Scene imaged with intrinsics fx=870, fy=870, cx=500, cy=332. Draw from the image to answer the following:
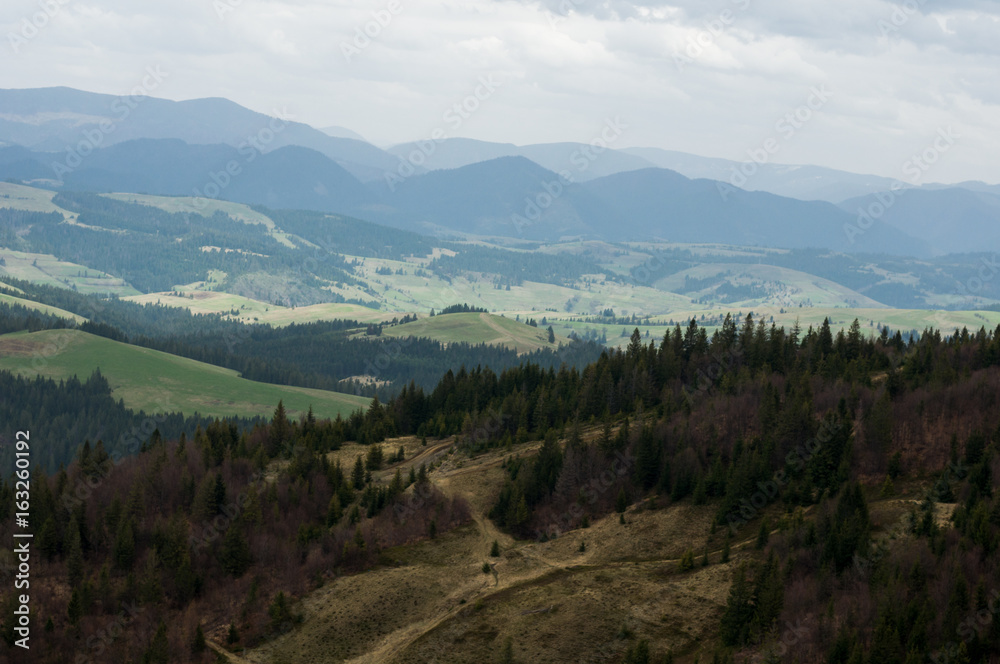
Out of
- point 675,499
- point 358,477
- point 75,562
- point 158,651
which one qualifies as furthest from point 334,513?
point 675,499

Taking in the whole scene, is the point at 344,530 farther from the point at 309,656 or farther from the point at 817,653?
the point at 817,653

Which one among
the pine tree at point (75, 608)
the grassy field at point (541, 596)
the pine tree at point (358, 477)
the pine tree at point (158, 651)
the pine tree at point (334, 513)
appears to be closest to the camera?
the grassy field at point (541, 596)

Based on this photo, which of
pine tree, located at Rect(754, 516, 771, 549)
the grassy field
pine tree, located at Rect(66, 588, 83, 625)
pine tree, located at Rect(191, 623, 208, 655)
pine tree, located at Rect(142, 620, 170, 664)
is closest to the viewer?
the grassy field

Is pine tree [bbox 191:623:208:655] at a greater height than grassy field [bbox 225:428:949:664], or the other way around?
grassy field [bbox 225:428:949:664]

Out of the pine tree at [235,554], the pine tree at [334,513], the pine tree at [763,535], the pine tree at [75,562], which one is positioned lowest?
the pine tree at [75,562]

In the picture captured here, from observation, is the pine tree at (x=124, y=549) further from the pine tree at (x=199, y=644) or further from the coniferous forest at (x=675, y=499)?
the pine tree at (x=199, y=644)

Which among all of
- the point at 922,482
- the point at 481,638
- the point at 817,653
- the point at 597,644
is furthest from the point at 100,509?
the point at 922,482

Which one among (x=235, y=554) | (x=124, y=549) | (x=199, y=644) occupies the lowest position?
(x=199, y=644)

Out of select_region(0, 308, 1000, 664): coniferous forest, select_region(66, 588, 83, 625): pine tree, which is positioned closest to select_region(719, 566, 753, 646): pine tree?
select_region(0, 308, 1000, 664): coniferous forest

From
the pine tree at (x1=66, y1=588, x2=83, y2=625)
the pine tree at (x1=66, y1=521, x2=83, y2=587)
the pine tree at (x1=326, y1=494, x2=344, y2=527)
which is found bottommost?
the pine tree at (x1=66, y1=588, x2=83, y2=625)

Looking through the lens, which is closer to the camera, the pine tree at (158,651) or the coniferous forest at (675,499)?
the coniferous forest at (675,499)

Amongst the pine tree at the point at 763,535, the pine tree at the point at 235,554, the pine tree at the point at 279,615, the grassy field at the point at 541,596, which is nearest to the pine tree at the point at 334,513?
the grassy field at the point at 541,596

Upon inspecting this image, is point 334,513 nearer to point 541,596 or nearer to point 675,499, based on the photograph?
point 541,596

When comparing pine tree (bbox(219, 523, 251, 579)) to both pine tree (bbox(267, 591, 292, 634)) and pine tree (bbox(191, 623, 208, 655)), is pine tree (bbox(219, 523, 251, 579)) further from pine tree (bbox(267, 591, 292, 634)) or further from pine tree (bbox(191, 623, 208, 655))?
pine tree (bbox(191, 623, 208, 655))
